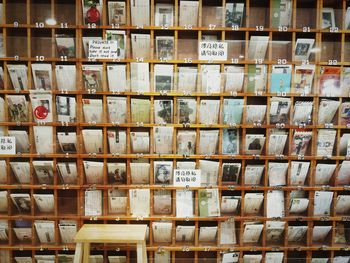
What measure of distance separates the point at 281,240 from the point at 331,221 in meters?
0.49

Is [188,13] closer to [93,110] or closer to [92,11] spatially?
[92,11]

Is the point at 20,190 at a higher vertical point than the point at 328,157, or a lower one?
lower

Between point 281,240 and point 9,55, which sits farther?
point 281,240

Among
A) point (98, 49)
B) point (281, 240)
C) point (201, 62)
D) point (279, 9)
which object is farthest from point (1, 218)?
point (279, 9)

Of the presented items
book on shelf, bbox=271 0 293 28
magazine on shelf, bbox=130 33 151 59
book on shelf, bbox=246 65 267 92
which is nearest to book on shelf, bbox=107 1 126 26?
magazine on shelf, bbox=130 33 151 59

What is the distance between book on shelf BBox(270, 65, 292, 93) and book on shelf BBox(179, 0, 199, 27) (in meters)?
0.82

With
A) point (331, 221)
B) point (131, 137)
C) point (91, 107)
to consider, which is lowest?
point (331, 221)

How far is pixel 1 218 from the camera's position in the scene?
304 cm

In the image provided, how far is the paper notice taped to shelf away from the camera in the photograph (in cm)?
292

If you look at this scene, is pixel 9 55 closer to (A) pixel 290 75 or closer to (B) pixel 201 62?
(B) pixel 201 62

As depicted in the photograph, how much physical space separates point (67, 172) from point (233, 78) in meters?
1.71

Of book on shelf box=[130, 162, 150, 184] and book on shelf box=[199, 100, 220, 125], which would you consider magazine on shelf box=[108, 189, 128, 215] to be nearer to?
book on shelf box=[130, 162, 150, 184]

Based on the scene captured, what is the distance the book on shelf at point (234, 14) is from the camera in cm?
298

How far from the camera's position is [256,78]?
9.87 feet
